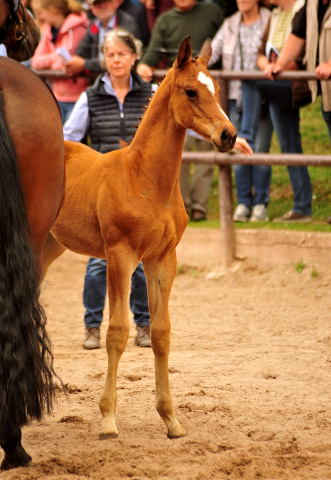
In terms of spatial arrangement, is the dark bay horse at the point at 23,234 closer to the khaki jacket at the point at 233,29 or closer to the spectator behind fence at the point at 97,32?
the spectator behind fence at the point at 97,32

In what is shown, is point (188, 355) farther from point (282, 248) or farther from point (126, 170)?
point (282, 248)

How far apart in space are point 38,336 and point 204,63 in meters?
1.58

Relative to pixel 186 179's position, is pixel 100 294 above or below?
below

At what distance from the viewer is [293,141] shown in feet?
20.2

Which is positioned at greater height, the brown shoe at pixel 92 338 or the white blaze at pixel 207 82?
the white blaze at pixel 207 82

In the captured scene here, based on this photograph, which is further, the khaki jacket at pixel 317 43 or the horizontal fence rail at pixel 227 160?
the horizontal fence rail at pixel 227 160

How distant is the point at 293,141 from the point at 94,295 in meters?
2.83

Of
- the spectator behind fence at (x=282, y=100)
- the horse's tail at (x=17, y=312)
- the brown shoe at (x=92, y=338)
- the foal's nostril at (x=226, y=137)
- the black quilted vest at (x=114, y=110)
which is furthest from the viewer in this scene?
the spectator behind fence at (x=282, y=100)

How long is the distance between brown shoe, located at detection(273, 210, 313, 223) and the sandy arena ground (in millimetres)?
632

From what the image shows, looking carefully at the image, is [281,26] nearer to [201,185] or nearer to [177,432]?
[201,185]

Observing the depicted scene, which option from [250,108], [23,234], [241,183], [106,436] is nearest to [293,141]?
[250,108]

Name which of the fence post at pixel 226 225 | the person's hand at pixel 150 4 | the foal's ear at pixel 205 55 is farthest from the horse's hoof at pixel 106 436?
the person's hand at pixel 150 4

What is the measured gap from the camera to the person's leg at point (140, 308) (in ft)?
15.0

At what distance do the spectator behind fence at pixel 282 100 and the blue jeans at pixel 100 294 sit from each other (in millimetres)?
2346
